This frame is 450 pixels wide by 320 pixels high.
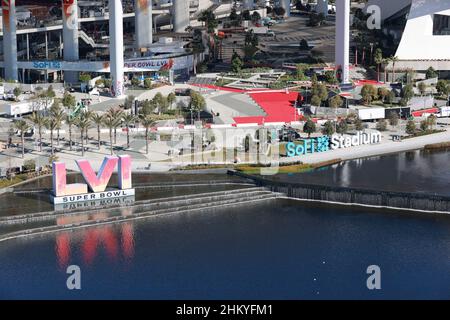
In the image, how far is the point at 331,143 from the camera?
5388 cm

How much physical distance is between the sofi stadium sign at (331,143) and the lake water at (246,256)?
7.11 metres

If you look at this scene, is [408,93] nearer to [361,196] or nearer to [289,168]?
[289,168]

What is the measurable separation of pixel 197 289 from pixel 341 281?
4.86m

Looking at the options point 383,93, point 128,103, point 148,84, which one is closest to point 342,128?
point 383,93

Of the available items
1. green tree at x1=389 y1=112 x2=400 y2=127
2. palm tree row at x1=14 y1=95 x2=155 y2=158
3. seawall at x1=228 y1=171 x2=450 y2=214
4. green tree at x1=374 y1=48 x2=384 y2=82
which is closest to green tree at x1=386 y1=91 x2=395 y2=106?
green tree at x1=389 y1=112 x2=400 y2=127

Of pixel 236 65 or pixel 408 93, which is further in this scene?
pixel 236 65

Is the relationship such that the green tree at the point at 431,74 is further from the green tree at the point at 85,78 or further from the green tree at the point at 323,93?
the green tree at the point at 85,78

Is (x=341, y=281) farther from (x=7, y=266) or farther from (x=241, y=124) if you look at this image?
(x=241, y=124)

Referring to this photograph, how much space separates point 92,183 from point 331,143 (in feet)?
47.9

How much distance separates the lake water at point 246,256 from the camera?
115 ft

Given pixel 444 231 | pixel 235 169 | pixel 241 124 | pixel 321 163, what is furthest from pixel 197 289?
pixel 241 124

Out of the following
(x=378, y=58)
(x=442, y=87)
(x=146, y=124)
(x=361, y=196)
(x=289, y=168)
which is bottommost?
(x=361, y=196)

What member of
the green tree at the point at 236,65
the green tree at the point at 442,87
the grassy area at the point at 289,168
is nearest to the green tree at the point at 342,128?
the grassy area at the point at 289,168
